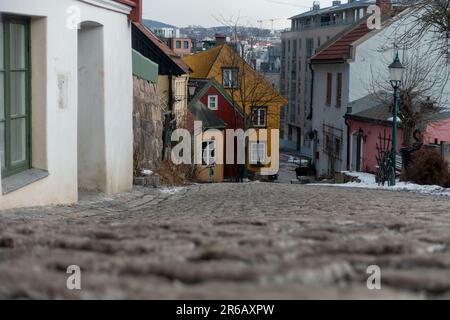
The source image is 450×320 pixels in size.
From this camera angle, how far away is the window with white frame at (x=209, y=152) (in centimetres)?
3919

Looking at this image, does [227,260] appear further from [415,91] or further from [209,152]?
[209,152]

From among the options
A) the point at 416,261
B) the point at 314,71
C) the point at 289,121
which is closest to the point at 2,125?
the point at 416,261

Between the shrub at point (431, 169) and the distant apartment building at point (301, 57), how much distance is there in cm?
5464

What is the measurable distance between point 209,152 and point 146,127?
84.4 feet

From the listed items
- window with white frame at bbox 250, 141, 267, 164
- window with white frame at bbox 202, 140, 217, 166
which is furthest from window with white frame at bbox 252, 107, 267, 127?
window with white frame at bbox 202, 140, 217, 166

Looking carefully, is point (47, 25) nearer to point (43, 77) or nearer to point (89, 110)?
point (43, 77)

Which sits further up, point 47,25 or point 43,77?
point 47,25

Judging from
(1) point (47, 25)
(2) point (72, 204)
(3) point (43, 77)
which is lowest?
(2) point (72, 204)

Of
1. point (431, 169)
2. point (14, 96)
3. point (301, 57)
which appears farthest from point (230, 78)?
point (14, 96)

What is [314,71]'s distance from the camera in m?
35.8

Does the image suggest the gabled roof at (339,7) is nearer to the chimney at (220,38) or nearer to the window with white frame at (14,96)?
the chimney at (220,38)

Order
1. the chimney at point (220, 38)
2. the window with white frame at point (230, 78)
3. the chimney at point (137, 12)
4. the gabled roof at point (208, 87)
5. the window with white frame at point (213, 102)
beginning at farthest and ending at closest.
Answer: the chimney at point (220, 38) < the window with white frame at point (230, 78) < the window with white frame at point (213, 102) < the gabled roof at point (208, 87) < the chimney at point (137, 12)

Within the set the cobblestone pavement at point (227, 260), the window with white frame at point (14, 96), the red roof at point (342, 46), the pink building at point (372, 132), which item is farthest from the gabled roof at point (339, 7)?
the cobblestone pavement at point (227, 260)

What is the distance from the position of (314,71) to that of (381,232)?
105ft
